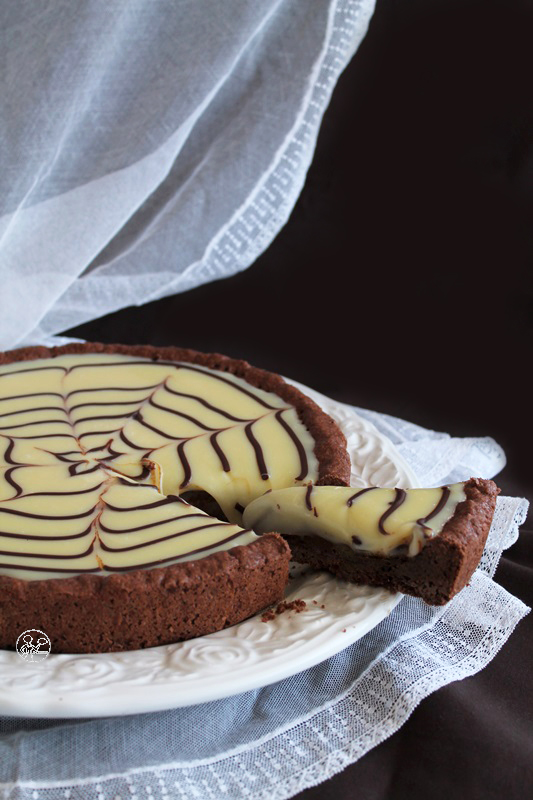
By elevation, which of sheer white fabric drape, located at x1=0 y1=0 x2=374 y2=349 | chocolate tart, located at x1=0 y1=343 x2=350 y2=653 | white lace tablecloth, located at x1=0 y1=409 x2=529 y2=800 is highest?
sheer white fabric drape, located at x1=0 y1=0 x2=374 y2=349

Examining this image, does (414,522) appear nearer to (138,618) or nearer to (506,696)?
(506,696)

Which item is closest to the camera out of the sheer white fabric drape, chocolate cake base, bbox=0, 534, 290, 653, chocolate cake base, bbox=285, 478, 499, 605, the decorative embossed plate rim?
the decorative embossed plate rim

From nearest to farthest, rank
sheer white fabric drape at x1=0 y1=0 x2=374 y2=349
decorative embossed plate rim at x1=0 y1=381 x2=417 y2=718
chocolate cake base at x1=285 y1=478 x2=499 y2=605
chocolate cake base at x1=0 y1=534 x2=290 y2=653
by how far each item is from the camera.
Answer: decorative embossed plate rim at x1=0 y1=381 x2=417 y2=718 < chocolate cake base at x1=0 y1=534 x2=290 y2=653 < chocolate cake base at x1=285 y1=478 x2=499 y2=605 < sheer white fabric drape at x1=0 y1=0 x2=374 y2=349

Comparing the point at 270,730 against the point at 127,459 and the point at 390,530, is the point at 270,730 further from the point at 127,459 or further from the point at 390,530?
the point at 127,459

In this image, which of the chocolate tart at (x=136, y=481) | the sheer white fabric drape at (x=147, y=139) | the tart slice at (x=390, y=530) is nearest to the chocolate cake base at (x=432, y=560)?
Answer: the tart slice at (x=390, y=530)

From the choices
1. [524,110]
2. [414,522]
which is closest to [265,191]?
[524,110]

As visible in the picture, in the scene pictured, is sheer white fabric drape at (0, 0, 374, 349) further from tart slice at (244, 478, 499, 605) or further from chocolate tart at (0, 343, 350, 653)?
tart slice at (244, 478, 499, 605)

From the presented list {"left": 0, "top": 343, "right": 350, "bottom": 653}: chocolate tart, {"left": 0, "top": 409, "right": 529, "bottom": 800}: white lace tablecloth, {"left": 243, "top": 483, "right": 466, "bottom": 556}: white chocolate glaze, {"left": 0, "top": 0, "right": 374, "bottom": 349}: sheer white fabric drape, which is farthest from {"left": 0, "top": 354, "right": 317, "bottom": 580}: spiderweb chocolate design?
{"left": 0, "top": 0, "right": 374, "bottom": 349}: sheer white fabric drape
